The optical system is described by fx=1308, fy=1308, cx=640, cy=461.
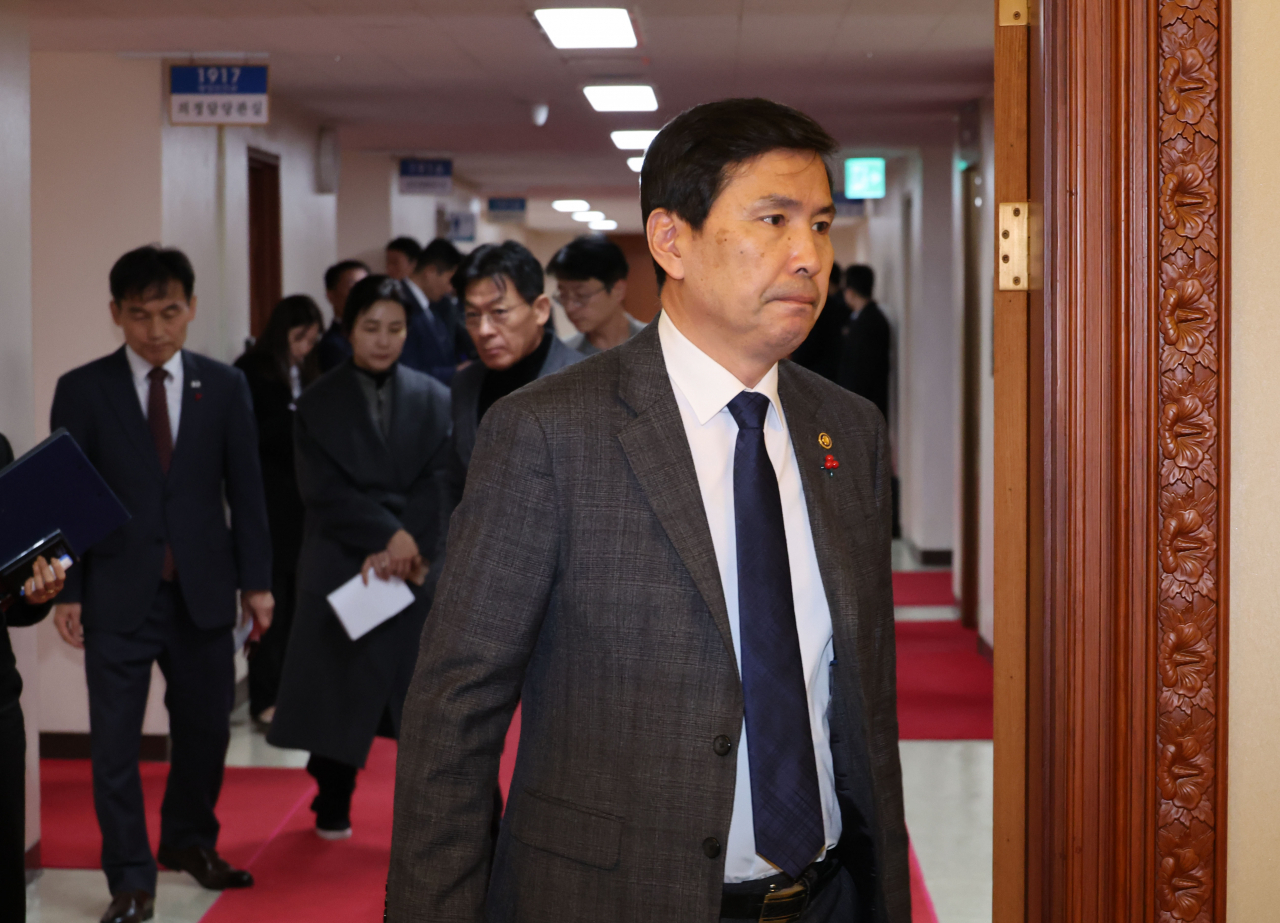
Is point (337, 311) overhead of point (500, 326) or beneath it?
overhead

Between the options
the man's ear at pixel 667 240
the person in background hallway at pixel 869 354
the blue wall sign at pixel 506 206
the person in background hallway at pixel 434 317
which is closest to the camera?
the man's ear at pixel 667 240

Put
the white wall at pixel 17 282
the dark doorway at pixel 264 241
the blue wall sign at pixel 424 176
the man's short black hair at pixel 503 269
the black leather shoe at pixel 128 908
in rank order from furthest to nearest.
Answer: the blue wall sign at pixel 424 176 < the dark doorway at pixel 264 241 < the white wall at pixel 17 282 < the black leather shoe at pixel 128 908 < the man's short black hair at pixel 503 269

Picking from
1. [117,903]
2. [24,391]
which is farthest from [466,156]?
[117,903]

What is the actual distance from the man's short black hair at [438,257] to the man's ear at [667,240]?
277 inches

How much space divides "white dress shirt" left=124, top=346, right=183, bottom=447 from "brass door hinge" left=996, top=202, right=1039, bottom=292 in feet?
9.05

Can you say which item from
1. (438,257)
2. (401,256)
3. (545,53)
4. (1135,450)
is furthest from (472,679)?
(401,256)

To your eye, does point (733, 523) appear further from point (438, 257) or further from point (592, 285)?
point (438, 257)

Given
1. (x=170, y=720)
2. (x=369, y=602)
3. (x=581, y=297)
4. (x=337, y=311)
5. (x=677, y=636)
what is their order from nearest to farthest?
(x=677, y=636) < (x=170, y=720) < (x=369, y=602) < (x=581, y=297) < (x=337, y=311)

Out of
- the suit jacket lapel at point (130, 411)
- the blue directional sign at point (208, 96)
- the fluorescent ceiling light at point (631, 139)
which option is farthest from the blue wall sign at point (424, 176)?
the suit jacket lapel at point (130, 411)

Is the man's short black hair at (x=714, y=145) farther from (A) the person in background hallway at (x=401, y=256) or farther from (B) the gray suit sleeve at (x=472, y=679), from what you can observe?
(A) the person in background hallway at (x=401, y=256)

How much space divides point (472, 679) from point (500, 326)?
6.75 feet

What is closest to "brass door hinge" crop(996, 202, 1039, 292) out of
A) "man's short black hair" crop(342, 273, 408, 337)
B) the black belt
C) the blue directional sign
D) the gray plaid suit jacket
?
the gray plaid suit jacket

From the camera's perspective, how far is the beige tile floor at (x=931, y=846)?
3.82m

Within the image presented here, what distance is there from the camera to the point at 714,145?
156cm
